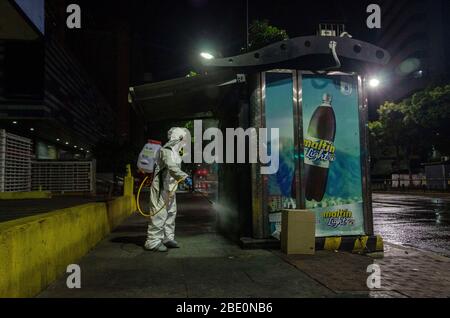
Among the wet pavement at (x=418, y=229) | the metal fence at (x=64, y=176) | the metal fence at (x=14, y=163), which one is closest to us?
the wet pavement at (x=418, y=229)

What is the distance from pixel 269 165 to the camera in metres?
7.01

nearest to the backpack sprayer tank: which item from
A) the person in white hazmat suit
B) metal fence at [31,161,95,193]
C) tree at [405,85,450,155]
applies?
metal fence at [31,161,95,193]

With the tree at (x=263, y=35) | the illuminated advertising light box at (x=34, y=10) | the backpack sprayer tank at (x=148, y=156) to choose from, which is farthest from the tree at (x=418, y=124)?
the illuminated advertising light box at (x=34, y=10)

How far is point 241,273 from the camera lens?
5.27m

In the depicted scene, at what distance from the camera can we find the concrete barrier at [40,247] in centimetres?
359

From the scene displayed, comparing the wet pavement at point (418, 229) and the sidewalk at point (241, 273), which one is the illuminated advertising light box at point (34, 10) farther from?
the wet pavement at point (418, 229)

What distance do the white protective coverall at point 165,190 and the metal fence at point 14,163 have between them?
495 inches

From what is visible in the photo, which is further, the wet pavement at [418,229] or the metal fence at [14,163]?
the metal fence at [14,163]

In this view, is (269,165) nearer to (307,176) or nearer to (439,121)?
(307,176)

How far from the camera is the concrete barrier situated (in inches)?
141

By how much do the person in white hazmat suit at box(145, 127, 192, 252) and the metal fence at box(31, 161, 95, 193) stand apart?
16.1 metres

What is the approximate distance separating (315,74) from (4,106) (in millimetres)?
23749

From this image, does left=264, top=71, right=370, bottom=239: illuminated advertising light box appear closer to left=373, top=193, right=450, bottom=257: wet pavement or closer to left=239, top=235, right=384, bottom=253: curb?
left=239, top=235, right=384, bottom=253: curb

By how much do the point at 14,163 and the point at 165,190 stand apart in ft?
46.9
